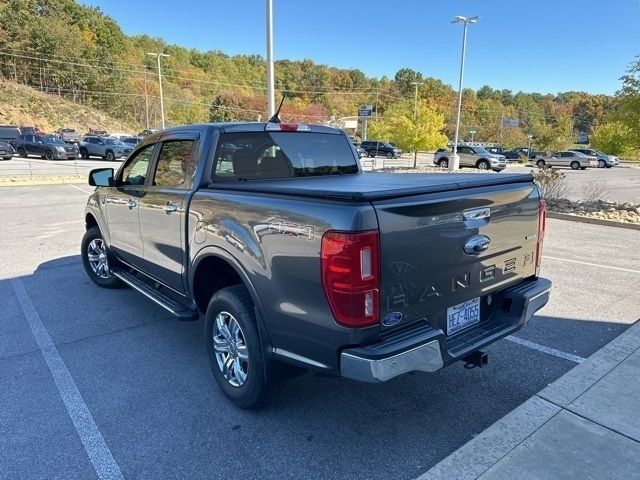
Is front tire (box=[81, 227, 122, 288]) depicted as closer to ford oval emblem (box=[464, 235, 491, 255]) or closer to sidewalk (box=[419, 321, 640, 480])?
ford oval emblem (box=[464, 235, 491, 255])

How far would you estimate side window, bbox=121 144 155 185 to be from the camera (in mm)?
4332

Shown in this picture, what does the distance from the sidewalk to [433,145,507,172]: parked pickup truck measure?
31.2 meters

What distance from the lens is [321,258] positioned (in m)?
2.27

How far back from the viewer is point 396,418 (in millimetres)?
2992

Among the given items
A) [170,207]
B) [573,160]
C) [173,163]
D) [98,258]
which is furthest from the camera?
[573,160]

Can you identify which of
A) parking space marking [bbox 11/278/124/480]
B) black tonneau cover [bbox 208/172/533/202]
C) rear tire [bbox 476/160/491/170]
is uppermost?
black tonneau cover [bbox 208/172/533/202]

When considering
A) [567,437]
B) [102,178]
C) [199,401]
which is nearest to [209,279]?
[199,401]

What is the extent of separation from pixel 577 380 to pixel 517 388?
1.40 ft

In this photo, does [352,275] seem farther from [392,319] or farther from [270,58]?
[270,58]

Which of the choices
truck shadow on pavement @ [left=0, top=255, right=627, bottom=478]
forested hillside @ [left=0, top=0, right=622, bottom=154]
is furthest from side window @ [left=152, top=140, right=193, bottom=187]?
forested hillside @ [left=0, top=0, right=622, bottom=154]

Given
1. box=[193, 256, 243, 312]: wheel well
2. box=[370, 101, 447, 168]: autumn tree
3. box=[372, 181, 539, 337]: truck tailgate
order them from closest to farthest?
1. box=[372, 181, 539, 337]: truck tailgate
2. box=[193, 256, 243, 312]: wheel well
3. box=[370, 101, 447, 168]: autumn tree

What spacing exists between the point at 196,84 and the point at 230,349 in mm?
117034

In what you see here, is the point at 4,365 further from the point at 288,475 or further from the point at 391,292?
the point at 391,292

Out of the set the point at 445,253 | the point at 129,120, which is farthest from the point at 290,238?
the point at 129,120
